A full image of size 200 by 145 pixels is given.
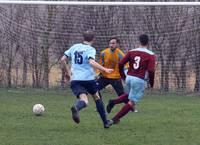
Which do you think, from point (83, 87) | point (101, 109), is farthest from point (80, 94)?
point (101, 109)

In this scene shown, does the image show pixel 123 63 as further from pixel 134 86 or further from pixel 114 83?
pixel 114 83

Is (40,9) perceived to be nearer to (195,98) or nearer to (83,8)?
(83,8)

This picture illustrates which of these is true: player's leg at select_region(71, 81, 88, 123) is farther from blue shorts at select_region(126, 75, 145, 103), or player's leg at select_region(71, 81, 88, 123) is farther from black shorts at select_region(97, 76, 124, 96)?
black shorts at select_region(97, 76, 124, 96)

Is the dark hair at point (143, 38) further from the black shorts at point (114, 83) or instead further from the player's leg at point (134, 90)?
the black shorts at point (114, 83)

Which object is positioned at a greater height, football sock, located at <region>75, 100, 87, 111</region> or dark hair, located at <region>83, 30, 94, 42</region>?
dark hair, located at <region>83, 30, 94, 42</region>

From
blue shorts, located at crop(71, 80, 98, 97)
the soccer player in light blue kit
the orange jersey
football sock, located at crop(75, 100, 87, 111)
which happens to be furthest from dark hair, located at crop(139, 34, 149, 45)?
the orange jersey

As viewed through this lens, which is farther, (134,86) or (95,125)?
(95,125)

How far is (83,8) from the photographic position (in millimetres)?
17234

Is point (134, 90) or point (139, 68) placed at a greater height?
point (139, 68)

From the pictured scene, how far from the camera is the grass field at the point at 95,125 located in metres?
8.56

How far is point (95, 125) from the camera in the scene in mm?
10250

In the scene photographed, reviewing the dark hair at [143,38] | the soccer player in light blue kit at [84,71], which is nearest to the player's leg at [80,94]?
the soccer player in light blue kit at [84,71]

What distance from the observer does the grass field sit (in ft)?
28.1

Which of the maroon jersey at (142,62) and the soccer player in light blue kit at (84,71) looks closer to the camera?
the soccer player in light blue kit at (84,71)
